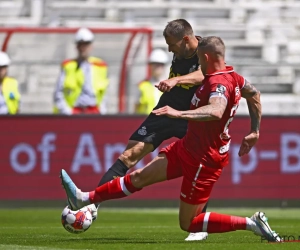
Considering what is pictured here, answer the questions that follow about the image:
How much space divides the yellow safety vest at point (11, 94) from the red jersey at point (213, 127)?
28.5 ft

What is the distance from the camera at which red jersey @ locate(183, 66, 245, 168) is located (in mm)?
8641

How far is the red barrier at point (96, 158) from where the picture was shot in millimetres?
16000

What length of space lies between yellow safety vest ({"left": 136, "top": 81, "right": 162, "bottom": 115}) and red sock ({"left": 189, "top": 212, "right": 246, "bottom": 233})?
879 centimetres

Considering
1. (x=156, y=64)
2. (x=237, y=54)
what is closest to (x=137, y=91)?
(x=156, y=64)

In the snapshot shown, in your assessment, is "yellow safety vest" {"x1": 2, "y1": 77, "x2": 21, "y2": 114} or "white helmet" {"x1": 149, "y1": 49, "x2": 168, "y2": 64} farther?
"white helmet" {"x1": 149, "y1": 49, "x2": 168, "y2": 64}

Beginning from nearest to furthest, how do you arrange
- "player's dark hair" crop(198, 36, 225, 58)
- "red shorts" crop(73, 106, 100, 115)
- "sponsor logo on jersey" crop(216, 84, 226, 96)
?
"sponsor logo on jersey" crop(216, 84, 226, 96) → "player's dark hair" crop(198, 36, 225, 58) → "red shorts" crop(73, 106, 100, 115)

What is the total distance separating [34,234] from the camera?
1030cm

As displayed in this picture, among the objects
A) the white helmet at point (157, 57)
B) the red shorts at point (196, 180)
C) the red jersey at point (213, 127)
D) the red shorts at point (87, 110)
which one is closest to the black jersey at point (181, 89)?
the red jersey at point (213, 127)

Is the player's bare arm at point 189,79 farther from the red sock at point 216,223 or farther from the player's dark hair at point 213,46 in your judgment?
the red sock at point 216,223

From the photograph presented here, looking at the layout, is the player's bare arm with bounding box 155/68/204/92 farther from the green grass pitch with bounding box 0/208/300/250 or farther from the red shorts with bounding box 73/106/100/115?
the red shorts with bounding box 73/106/100/115

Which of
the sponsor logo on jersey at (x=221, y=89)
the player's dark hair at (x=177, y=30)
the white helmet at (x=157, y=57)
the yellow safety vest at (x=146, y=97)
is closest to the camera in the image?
the sponsor logo on jersey at (x=221, y=89)

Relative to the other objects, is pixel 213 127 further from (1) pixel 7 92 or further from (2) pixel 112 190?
(1) pixel 7 92

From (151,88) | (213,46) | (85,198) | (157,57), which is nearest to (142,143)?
(85,198)

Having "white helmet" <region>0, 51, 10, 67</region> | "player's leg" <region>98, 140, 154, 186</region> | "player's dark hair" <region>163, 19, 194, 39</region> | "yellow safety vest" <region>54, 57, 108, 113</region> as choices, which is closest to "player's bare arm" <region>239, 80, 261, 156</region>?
"player's dark hair" <region>163, 19, 194, 39</region>
